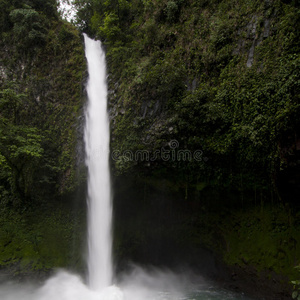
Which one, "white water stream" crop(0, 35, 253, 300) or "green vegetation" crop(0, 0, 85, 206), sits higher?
"green vegetation" crop(0, 0, 85, 206)

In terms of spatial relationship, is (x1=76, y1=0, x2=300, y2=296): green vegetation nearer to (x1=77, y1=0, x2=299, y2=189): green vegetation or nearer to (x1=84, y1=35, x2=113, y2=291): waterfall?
(x1=77, y1=0, x2=299, y2=189): green vegetation

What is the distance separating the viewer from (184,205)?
10.3 m

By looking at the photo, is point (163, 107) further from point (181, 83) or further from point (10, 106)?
point (10, 106)

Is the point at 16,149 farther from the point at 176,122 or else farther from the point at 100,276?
the point at 176,122

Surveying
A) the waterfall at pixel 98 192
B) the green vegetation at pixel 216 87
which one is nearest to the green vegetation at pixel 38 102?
the waterfall at pixel 98 192

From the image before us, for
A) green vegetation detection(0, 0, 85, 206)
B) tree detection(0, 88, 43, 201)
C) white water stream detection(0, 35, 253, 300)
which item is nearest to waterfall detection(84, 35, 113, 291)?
white water stream detection(0, 35, 253, 300)

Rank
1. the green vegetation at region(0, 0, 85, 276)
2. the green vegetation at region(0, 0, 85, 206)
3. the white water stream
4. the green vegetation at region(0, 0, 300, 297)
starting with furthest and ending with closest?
→ the green vegetation at region(0, 0, 85, 206) → the green vegetation at region(0, 0, 85, 276) → the white water stream → the green vegetation at region(0, 0, 300, 297)

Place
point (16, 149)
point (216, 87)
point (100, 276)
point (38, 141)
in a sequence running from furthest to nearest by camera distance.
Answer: point (38, 141)
point (16, 149)
point (100, 276)
point (216, 87)

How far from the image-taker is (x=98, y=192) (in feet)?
34.1

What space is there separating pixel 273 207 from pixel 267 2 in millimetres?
6643

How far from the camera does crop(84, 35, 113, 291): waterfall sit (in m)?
9.78

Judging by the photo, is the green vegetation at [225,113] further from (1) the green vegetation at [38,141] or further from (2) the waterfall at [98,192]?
(1) the green vegetation at [38,141]

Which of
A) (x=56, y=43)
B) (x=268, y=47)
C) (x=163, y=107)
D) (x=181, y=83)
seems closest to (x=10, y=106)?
(x=56, y=43)

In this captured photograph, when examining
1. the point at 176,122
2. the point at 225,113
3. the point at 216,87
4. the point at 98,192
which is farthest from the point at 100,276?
the point at 216,87
